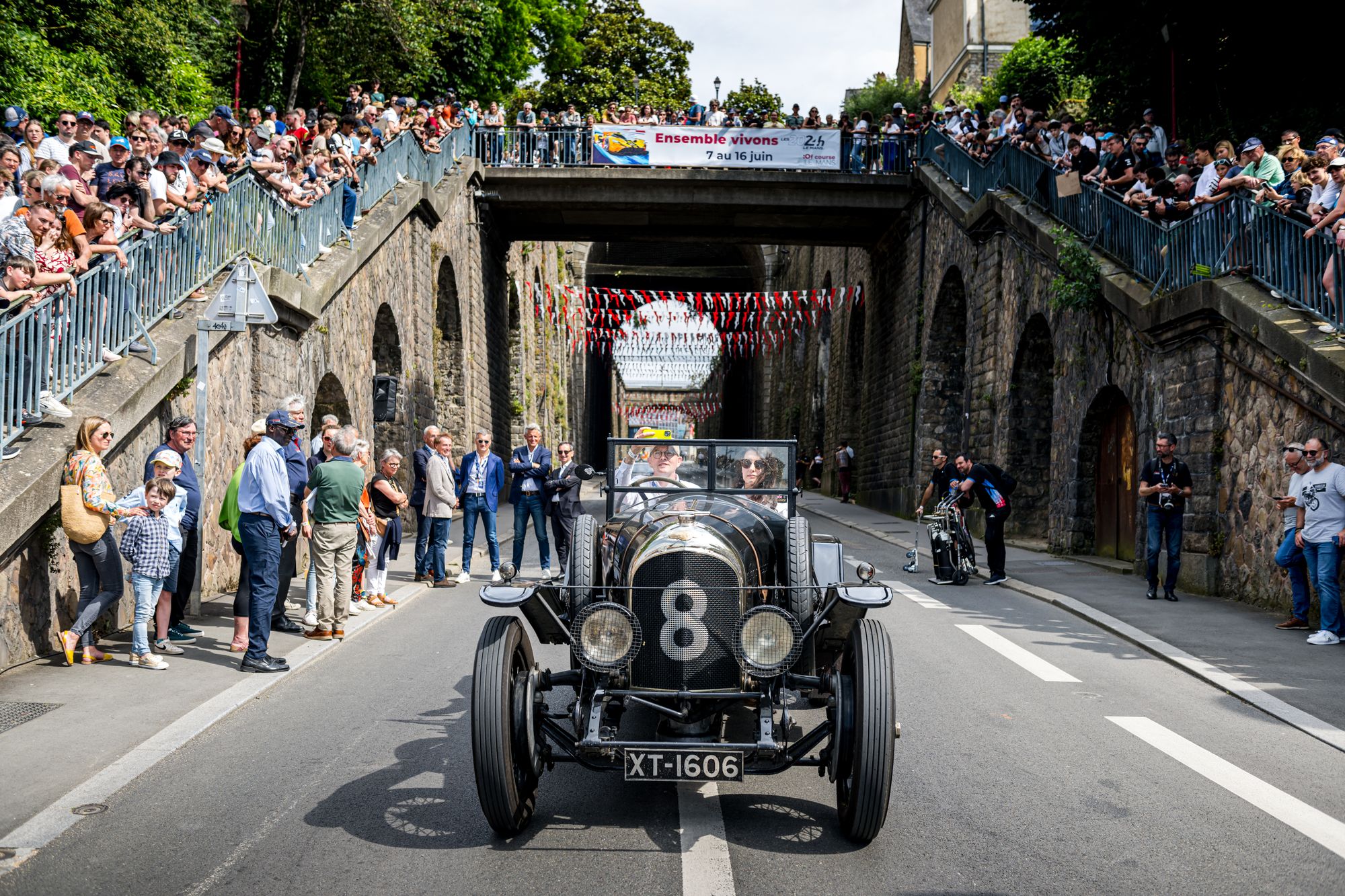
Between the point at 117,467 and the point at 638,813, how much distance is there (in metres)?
5.83

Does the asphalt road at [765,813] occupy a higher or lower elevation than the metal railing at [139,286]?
lower

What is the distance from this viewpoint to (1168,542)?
1131 cm

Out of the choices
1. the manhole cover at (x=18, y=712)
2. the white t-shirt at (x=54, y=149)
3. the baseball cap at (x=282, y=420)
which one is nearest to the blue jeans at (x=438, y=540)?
the baseball cap at (x=282, y=420)

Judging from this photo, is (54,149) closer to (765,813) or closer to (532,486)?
(532,486)

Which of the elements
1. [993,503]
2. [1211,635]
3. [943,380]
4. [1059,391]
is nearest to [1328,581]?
[1211,635]

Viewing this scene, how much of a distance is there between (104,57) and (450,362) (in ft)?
29.9

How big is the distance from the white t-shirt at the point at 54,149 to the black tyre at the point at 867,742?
431 inches

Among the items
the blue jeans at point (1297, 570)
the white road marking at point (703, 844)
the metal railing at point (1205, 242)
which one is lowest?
the white road marking at point (703, 844)

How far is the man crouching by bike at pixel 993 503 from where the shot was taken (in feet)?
42.4

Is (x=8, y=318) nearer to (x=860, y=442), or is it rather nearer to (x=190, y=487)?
(x=190, y=487)

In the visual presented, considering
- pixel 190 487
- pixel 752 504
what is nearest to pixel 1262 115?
pixel 752 504

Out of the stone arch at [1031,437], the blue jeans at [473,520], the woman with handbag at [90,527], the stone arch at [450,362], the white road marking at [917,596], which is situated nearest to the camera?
the woman with handbag at [90,527]

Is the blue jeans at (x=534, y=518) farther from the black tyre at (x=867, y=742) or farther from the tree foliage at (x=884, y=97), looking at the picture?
the tree foliage at (x=884, y=97)

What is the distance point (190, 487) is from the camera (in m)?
8.43
